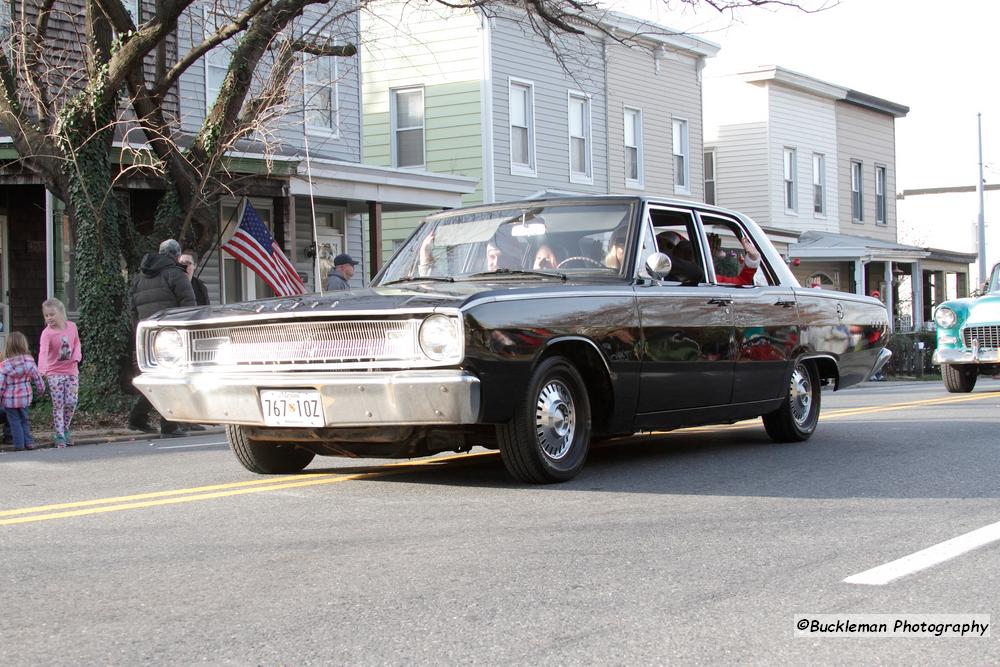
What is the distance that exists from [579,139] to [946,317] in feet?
42.6

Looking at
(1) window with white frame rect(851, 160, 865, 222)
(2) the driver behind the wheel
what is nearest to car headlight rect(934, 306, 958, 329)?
(2) the driver behind the wheel

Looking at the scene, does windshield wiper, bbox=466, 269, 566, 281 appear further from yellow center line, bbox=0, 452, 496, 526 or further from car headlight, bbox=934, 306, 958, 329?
car headlight, bbox=934, 306, 958, 329

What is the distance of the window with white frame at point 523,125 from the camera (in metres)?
26.7

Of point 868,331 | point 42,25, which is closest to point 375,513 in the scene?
point 868,331

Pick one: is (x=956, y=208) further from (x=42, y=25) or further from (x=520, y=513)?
(x=520, y=513)

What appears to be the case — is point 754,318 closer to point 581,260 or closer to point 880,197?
point 581,260

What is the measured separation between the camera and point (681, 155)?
3262cm

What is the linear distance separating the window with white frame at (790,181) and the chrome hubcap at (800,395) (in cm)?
2805

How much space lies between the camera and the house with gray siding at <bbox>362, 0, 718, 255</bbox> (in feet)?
85.3

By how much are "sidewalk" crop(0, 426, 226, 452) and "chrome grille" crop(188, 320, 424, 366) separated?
5.21 metres

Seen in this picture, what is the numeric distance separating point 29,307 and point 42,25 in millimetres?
4673

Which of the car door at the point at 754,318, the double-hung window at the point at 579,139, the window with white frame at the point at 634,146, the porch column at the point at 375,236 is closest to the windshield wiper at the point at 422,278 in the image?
the car door at the point at 754,318

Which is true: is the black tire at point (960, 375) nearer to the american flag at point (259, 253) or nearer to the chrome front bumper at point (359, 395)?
the american flag at point (259, 253)

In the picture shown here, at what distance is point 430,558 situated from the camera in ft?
16.8
